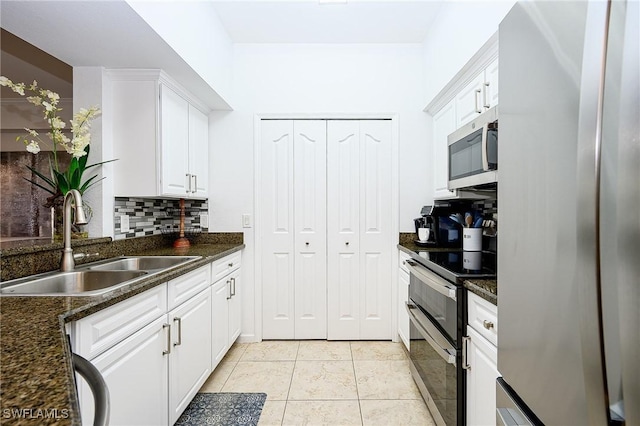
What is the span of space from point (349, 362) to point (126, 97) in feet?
8.19

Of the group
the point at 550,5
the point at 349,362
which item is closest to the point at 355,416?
the point at 349,362

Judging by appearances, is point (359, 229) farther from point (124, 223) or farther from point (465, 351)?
point (124, 223)

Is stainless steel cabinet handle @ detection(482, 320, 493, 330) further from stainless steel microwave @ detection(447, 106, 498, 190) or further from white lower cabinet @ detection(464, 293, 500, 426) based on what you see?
stainless steel microwave @ detection(447, 106, 498, 190)

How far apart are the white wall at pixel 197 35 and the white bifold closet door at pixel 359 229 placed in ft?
3.36

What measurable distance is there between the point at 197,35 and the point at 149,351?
194 centimetres

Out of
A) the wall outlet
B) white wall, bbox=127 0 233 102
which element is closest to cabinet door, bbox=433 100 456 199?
white wall, bbox=127 0 233 102

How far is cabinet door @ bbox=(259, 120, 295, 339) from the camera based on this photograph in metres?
3.09

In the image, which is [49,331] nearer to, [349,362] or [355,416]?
[355,416]

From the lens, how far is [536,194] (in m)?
0.78

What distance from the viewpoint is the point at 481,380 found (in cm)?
134

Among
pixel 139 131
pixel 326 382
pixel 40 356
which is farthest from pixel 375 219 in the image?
pixel 40 356

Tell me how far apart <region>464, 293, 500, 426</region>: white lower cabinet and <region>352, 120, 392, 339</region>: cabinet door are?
5.34 feet

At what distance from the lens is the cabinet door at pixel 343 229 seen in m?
3.07

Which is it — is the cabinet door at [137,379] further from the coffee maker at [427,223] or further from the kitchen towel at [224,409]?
the coffee maker at [427,223]
